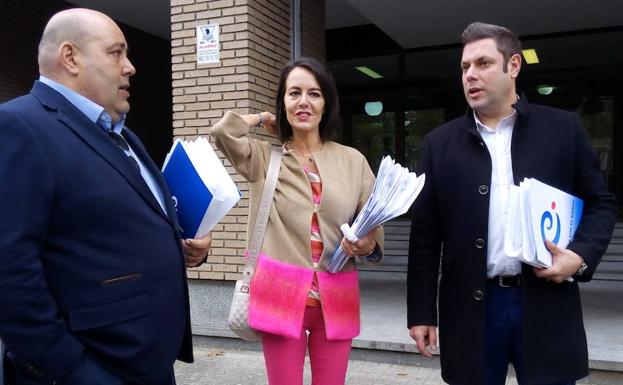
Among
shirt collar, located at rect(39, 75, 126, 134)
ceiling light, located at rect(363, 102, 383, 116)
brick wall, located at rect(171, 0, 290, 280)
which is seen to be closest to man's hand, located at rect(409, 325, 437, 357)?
shirt collar, located at rect(39, 75, 126, 134)

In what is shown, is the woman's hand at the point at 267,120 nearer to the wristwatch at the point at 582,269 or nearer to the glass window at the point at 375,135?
the wristwatch at the point at 582,269

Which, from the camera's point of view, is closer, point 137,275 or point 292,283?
point 137,275

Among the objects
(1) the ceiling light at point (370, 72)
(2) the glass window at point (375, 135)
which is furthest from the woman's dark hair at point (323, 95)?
(2) the glass window at point (375, 135)

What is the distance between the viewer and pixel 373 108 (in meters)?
12.6

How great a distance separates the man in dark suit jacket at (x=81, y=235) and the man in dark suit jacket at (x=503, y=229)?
3.71 feet

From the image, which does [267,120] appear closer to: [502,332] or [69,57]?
[69,57]

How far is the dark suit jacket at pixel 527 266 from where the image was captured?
2.13 m

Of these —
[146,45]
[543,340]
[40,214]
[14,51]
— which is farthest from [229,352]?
[146,45]

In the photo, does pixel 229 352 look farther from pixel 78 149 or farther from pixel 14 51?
pixel 14 51

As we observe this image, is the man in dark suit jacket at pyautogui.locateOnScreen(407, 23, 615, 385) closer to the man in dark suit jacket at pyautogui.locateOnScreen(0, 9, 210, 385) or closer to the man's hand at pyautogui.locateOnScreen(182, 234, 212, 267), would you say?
the man's hand at pyautogui.locateOnScreen(182, 234, 212, 267)

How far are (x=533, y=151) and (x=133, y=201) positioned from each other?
1.52 meters

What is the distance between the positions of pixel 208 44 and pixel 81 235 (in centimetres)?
416

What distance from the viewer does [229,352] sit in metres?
5.27

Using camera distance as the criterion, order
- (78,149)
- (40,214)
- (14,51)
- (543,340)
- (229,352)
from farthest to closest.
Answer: (14,51), (229,352), (543,340), (78,149), (40,214)
